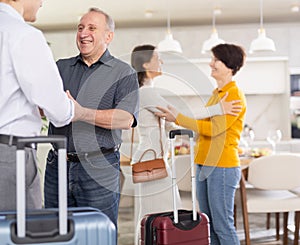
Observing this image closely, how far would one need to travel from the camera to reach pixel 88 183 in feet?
8.18

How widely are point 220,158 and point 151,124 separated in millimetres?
603

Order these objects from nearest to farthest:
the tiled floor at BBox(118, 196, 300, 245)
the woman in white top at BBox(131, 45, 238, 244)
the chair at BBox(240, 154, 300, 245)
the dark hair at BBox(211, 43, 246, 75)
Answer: the woman in white top at BBox(131, 45, 238, 244)
the dark hair at BBox(211, 43, 246, 75)
the chair at BBox(240, 154, 300, 245)
the tiled floor at BBox(118, 196, 300, 245)

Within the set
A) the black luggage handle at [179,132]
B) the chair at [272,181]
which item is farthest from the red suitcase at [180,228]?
the chair at [272,181]

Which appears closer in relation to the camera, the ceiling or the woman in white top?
the woman in white top

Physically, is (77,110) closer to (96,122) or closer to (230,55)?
(96,122)

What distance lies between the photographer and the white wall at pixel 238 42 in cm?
726

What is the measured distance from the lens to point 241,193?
3.94m

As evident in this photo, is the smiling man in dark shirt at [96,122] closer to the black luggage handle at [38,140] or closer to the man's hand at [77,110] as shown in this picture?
the man's hand at [77,110]

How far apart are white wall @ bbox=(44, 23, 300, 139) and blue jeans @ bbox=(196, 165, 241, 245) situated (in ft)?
12.7

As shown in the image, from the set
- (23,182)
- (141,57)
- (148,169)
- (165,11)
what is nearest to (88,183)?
(148,169)

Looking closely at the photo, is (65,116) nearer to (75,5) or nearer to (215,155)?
(215,155)

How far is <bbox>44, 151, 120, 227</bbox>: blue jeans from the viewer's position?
249 cm

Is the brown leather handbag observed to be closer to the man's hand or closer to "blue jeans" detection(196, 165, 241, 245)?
"blue jeans" detection(196, 165, 241, 245)

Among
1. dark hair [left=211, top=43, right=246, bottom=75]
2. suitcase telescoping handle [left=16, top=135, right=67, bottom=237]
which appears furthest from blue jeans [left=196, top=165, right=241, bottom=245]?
suitcase telescoping handle [left=16, top=135, right=67, bottom=237]
